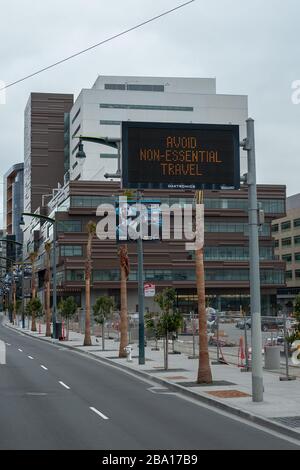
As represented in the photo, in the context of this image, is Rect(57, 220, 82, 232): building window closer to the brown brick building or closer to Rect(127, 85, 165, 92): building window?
the brown brick building

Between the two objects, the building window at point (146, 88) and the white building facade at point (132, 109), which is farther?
the building window at point (146, 88)

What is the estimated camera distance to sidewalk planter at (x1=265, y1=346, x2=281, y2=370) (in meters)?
25.8

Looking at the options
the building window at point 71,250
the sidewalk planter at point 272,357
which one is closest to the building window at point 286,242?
the building window at point 71,250

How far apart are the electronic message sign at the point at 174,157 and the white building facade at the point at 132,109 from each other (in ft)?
349

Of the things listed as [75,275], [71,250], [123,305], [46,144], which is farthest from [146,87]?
[123,305]

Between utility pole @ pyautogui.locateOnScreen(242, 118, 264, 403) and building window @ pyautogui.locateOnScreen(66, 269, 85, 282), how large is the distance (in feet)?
280

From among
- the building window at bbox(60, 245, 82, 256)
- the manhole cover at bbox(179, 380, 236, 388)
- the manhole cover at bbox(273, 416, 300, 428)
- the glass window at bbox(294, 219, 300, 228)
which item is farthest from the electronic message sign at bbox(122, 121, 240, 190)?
the glass window at bbox(294, 219, 300, 228)

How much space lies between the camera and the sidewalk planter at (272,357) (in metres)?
25.8

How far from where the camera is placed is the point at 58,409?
16312mm

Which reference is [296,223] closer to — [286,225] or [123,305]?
[286,225]

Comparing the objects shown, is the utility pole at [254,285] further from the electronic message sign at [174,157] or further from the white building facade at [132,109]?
the white building facade at [132,109]

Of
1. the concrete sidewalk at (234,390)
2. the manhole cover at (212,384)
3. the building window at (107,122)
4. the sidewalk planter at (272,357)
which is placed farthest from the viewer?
the building window at (107,122)
